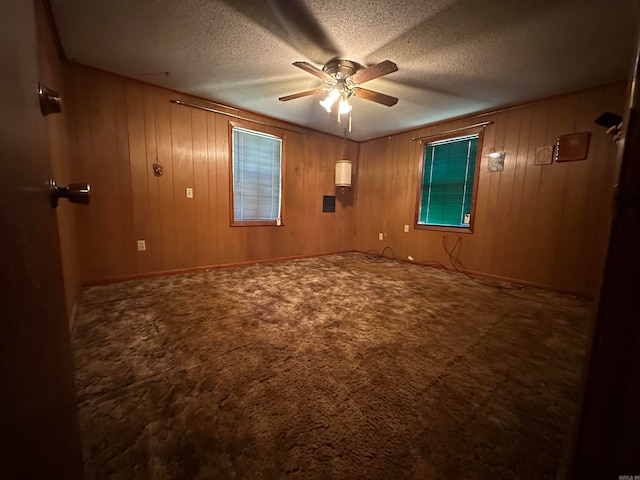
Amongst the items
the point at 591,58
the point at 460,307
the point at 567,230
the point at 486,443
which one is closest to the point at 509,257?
the point at 567,230

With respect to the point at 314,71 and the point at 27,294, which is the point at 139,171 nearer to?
the point at 314,71

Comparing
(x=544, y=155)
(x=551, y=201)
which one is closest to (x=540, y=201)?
(x=551, y=201)

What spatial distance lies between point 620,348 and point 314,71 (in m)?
2.42

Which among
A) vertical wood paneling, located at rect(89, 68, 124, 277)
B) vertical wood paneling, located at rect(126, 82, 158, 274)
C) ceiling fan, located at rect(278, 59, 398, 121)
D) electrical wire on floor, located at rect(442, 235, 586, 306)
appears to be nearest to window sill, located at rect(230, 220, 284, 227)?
vertical wood paneling, located at rect(126, 82, 158, 274)

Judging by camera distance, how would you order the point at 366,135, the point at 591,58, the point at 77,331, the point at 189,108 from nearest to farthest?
the point at 77,331, the point at 591,58, the point at 189,108, the point at 366,135

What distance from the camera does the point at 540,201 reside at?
115 inches

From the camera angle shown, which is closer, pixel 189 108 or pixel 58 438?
pixel 58 438

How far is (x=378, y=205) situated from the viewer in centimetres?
466

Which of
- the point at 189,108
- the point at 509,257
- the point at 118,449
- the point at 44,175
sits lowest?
the point at 118,449

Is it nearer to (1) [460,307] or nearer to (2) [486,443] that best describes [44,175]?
(2) [486,443]

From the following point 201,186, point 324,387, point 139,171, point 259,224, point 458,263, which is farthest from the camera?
point 259,224

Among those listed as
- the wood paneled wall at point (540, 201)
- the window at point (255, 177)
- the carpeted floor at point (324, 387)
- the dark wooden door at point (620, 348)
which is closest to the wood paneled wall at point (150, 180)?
the window at point (255, 177)

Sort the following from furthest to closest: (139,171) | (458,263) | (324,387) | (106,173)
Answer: (458,263)
(139,171)
(106,173)
(324,387)

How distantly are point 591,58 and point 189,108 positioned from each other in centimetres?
416
